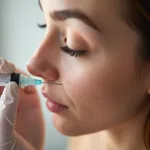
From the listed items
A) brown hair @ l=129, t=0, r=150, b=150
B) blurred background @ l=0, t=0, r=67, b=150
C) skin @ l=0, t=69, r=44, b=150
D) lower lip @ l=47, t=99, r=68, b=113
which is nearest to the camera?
brown hair @ l=129, t=0, r=150, b=150

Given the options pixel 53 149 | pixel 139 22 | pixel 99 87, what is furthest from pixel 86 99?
pixel 53 149

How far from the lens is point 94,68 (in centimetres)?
71

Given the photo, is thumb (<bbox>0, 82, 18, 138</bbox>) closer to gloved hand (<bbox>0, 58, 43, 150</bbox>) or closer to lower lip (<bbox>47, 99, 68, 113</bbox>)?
gloved hand (<bbox>0, 58, 43, 150</bbox>)

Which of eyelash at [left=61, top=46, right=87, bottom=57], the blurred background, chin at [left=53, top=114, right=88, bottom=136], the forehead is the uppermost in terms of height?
the forehead

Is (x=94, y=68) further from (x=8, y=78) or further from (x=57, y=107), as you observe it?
(x=8, y=78)

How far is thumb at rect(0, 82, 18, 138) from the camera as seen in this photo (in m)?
0.83

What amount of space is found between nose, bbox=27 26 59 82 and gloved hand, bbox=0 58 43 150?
143 mm

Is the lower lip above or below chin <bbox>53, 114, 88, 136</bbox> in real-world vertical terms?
above

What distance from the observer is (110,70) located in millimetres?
707

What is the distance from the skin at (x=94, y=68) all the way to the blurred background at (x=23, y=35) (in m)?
0.54

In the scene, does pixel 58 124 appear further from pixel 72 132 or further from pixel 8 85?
pixel 8 85

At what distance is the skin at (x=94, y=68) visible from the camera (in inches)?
26.7

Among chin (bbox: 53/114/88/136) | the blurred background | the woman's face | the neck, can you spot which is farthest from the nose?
the blurred background

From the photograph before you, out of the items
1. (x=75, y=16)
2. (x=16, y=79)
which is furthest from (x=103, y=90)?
(x=16, y=79)
